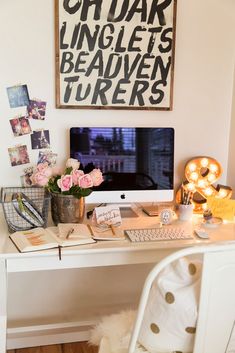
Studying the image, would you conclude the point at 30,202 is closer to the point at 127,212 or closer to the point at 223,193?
the point at 127,212

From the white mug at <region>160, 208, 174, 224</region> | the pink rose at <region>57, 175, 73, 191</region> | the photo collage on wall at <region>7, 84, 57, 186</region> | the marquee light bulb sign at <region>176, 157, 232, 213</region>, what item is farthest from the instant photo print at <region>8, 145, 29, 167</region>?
the marquee light bulb sign at <region>176, 157, 232, 213</region>

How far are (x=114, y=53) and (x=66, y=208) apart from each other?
2.92ft

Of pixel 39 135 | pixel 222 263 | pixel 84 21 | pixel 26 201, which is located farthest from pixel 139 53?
pixel 222 263

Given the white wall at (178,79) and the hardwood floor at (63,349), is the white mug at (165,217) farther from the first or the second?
the hardwood floor at (63,349)

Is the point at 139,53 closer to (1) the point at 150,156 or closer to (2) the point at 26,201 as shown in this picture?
(1) the point at 150,156

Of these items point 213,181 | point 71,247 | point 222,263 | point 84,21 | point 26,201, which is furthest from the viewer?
point 213,181

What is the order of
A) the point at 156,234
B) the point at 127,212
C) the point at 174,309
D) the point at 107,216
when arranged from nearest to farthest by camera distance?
the point at 174,309, the point at 156,234, the point at 107,216, the point at 127,212

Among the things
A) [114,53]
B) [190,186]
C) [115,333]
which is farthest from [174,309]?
[114,53]

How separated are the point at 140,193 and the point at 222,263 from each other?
88 cm

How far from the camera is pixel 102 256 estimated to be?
156 cm

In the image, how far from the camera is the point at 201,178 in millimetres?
2117

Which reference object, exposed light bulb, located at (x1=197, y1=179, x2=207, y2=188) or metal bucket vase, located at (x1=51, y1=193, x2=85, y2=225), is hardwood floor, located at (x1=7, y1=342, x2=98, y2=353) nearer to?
metal bucket vase, located at (x1=51, y1=193, x2=85, y2=225)

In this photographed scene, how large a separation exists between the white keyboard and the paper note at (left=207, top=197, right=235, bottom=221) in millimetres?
301

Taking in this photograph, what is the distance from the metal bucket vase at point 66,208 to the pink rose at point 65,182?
50mm
